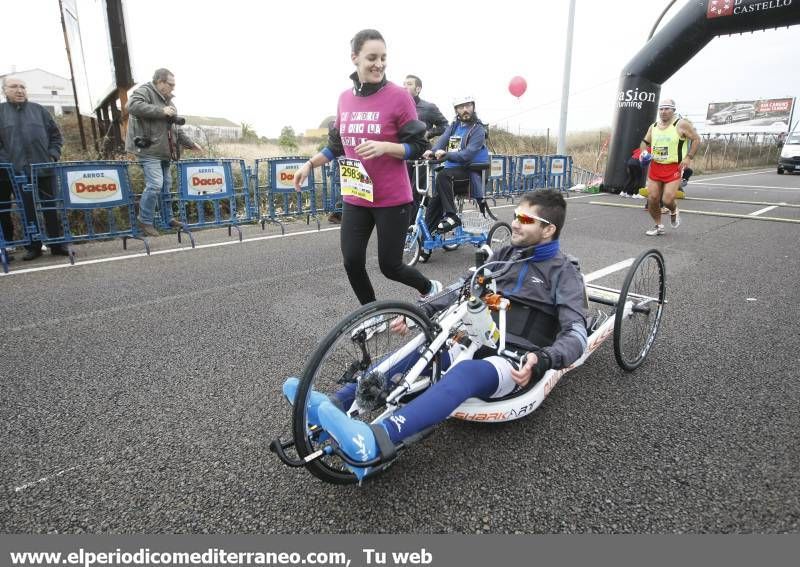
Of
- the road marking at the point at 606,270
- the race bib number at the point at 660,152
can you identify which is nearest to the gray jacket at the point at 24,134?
the road marking at the point at 606,270

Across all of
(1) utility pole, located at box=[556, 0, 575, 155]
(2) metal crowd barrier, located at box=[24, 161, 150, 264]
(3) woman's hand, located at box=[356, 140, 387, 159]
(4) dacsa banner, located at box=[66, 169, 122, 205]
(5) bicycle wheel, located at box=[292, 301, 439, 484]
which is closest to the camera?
(5) bicycle wheel, located at box=[292, 301, 439, 484]

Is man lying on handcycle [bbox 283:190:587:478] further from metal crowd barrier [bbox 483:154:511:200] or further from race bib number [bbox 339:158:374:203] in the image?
metal crowd barrier [bbox 483:154:511:200]

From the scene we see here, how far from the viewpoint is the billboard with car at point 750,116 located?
53.8 meters

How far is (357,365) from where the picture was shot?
8.18ft

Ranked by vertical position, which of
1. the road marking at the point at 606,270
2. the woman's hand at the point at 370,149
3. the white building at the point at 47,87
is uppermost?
the white building at the point at 47,87

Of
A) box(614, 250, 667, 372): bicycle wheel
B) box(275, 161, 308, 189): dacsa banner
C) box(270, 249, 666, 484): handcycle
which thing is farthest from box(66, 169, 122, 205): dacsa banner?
box(614, 250, 667, 372): bicycle wheel

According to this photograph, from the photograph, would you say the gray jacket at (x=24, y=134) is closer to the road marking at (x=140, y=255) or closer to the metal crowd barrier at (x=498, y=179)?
the road marking at (x=140, y=255)

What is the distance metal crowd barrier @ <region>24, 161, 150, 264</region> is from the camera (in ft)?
21.5

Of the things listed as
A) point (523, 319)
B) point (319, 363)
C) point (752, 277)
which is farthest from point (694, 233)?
point (319, 363)

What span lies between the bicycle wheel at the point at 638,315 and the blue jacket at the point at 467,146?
3.26 m

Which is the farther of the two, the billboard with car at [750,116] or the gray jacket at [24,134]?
the billboard with car at [750,116]

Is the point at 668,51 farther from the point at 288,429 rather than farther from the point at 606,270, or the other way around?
the point at 288,429

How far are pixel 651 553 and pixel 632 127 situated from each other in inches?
581

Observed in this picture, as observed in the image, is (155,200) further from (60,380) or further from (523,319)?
(523,319)
